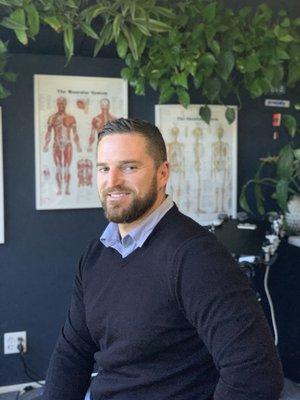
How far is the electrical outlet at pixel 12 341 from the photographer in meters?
2.48

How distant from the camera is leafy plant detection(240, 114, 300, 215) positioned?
8.15 feet

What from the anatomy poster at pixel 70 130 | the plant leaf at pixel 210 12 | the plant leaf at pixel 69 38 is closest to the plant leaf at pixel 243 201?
the anatomy poster at pixel 70 130

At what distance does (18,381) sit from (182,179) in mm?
1512

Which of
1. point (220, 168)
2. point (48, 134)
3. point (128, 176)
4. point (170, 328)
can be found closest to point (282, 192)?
point (220, 168)

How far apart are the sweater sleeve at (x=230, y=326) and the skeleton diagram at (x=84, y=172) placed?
154 cm

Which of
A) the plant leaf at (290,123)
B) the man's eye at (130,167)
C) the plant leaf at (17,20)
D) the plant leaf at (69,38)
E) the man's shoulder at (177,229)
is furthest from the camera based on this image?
the plant leaf at (290,123)

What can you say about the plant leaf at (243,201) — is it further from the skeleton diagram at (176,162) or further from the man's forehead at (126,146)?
the man's forehead at (126,146)

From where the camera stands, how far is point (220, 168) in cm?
274

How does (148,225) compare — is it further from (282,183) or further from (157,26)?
(282,183)

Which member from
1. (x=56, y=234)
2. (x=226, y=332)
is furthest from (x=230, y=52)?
(x=226, y=332)

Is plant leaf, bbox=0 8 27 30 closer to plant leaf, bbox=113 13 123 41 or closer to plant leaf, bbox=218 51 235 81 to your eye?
plant leaf, bbox=113 13 123 41

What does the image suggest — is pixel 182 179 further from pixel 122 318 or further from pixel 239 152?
pixel 122 318

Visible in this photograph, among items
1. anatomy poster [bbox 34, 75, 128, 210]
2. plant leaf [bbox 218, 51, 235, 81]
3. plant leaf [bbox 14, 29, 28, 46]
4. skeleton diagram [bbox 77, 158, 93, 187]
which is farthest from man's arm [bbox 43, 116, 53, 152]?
plant leaf [bbox 218, 51, 235, 81]

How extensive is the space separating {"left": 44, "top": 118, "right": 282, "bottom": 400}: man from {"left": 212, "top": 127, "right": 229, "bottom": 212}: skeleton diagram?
4.72 feet
